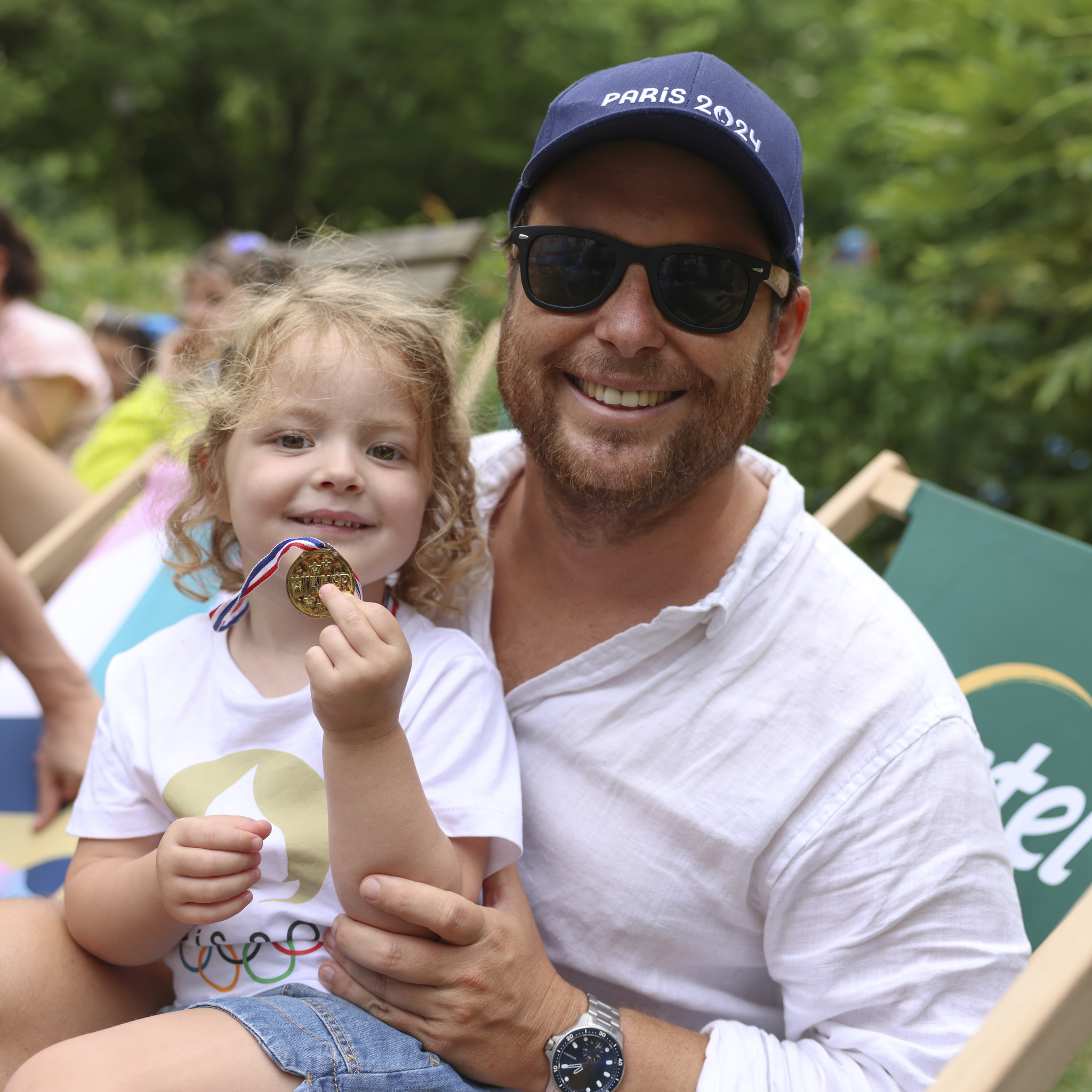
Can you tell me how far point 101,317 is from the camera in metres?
6.59

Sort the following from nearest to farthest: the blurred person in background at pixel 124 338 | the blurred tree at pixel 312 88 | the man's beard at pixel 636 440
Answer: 1. the man's beard at pixel 636 440
2. the blurred person in background at pixel 124 338
3. the blurred tree at pixel 312 88

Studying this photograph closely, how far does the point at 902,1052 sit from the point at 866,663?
57cm

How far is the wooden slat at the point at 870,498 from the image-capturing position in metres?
2.51

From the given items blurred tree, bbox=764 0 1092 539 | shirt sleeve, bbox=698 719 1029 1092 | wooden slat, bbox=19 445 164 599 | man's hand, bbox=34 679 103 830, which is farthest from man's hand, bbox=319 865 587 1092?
blurred tree, bbox=764 0 1092 539

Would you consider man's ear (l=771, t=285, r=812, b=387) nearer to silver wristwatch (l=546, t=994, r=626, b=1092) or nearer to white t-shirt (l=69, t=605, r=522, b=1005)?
white t-shirt (l=69, t=605, r=522, b=1005)

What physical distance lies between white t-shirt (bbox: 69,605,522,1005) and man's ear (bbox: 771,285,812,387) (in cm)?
76

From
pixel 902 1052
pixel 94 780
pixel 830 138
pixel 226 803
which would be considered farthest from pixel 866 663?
pixel 830 138

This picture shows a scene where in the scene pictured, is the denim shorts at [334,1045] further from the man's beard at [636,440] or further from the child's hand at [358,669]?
the man's beard at [636,440]

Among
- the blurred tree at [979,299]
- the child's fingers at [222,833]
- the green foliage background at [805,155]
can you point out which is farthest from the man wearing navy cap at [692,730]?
the blurred tree at [979,299]

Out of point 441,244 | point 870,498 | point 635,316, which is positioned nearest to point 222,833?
point 635,316

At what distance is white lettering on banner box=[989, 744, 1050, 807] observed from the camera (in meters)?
2.04

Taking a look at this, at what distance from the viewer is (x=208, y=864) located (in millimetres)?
1378

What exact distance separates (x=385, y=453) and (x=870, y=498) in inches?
54.4

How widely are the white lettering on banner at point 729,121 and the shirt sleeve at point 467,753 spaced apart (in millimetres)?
949
